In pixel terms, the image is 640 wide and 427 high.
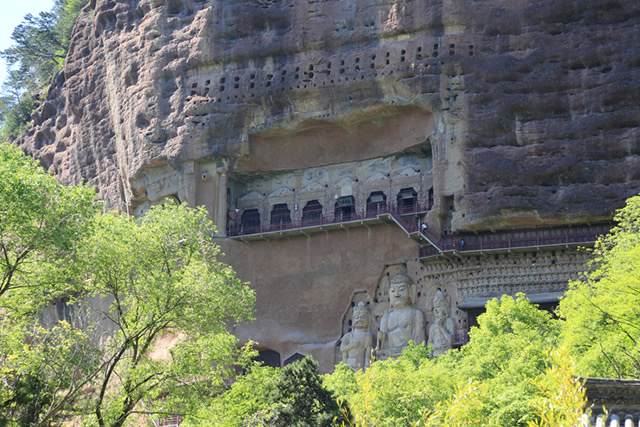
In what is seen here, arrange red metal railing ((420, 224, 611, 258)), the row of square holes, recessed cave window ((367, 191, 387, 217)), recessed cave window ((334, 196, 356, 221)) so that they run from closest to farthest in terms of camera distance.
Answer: red metal railing ((420, 224, 611, 258)), the row of square holes, recessed cave window ((367, 191, 387, 217)), recessed cave window ((334, 196, 356, 221))

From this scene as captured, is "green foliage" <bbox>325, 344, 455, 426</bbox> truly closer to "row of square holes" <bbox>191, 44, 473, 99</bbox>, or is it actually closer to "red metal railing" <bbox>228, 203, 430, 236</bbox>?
"red metal railing" <bbox>228, 203, 430, 236</bbox>

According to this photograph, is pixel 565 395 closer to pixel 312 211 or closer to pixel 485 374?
pixel 485 374

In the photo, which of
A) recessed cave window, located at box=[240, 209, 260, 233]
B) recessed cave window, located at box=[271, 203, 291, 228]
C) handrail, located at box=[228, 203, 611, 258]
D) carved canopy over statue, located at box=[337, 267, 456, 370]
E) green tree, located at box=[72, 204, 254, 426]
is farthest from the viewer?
recessed cave window, located at box=[240, 209, 260, 233]

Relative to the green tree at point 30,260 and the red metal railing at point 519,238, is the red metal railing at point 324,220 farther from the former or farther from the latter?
the green tree at point 30,260

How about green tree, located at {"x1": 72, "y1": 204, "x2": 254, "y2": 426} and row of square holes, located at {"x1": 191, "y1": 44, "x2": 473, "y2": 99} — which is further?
row of square holes, located at {"x1": 191, "y1": 44, "x2": 473, "y2": 99}

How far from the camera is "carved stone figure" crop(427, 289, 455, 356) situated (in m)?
37.8

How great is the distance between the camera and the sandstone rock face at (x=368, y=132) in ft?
124

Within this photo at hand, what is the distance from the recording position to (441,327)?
38312 mm

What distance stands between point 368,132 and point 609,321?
18.7 meters

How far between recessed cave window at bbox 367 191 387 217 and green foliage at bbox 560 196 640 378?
1438 centimetres

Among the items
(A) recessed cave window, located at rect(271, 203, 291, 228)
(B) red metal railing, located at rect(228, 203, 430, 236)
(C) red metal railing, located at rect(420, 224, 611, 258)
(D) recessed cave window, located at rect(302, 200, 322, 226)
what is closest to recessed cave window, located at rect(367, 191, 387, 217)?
(B) red metal railing, located at rect(228, 203, 430, 236)

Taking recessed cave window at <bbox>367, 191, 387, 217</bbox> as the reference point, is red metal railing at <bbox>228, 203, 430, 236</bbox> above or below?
below

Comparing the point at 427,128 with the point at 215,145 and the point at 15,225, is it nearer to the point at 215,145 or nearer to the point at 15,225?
the point at 215,145

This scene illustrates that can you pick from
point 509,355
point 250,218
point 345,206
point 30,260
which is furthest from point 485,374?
point 250,218
